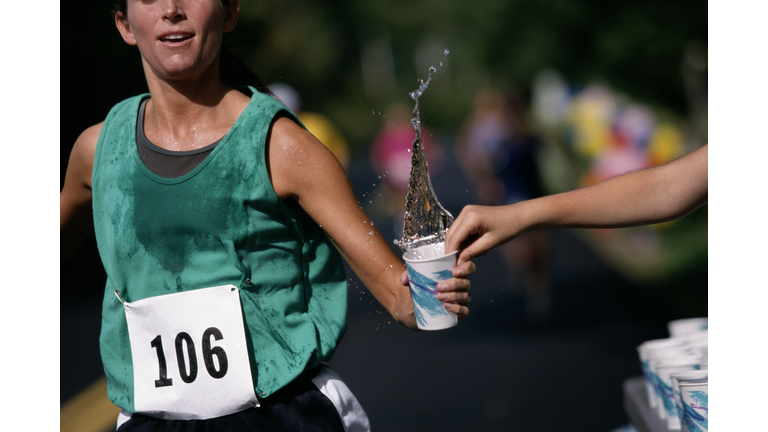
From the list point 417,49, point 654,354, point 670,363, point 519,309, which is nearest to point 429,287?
point 670,363

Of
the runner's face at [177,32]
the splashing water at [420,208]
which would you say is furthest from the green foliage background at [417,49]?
the splashing water at [420,208]

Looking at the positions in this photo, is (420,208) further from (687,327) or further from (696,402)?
(687,327)

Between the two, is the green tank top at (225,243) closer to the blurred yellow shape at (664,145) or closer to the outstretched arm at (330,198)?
the outstretched arm at (330,198)

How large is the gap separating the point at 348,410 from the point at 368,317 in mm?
6410

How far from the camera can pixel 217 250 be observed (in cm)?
230

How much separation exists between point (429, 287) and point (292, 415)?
554 millimetres

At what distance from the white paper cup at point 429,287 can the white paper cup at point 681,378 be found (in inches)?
34.1

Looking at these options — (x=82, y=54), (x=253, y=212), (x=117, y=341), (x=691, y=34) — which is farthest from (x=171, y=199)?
(x=691, y=34)

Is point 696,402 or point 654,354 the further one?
point 654,354

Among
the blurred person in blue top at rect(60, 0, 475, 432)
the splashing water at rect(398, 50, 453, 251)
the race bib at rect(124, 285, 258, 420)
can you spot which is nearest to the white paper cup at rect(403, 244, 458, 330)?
the blurred person in blue top at rect(60, 0, 475, 432)

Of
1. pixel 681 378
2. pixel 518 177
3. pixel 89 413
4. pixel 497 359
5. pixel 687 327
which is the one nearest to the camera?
pixel 681 378

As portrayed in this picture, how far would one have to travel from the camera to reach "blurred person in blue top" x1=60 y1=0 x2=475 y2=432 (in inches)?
89.7

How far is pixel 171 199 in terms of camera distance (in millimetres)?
2287

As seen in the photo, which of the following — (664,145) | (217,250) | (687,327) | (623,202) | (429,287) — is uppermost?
(664,145)
